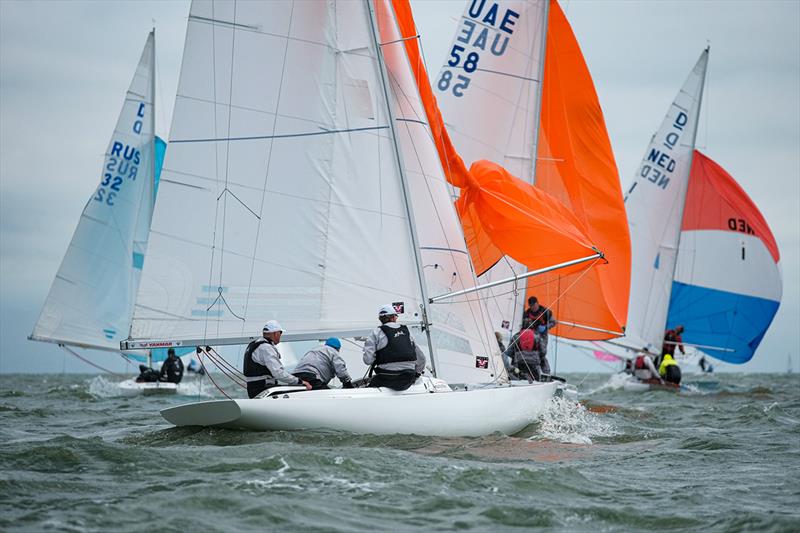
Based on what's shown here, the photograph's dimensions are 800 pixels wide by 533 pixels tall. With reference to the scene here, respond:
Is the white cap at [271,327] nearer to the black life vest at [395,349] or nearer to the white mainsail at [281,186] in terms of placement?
the white mainsail at [281,186]

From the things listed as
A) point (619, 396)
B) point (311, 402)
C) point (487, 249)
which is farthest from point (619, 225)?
point (311, 402)

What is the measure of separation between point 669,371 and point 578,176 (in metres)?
8.99

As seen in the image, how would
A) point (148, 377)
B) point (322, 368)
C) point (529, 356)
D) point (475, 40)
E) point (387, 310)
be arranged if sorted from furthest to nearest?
point (148, 377) → point (475, 40) → point (529, 356) → point (322, 368) → point (387, 310)

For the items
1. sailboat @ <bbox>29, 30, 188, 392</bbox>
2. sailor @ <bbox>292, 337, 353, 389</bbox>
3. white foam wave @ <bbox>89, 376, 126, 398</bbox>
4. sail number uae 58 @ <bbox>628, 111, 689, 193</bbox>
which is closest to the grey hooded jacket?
sailor @ <bbox>292, 337, 353, 389</bbox>

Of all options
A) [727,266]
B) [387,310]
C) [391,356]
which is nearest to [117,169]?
[727,266]

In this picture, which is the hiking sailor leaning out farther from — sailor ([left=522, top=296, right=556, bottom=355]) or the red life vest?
sailor ([left=522, top=296, right=556, bottom=355])

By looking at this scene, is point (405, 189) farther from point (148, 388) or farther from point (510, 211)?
point (148, 388)

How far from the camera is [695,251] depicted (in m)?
30.1

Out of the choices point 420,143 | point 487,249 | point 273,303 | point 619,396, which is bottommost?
point 619,396

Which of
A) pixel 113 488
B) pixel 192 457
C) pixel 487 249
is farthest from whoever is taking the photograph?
pixel 487 249

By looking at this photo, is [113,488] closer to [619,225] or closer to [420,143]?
[420,143]

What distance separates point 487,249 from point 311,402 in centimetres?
633

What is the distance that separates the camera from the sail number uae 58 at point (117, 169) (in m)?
27.1

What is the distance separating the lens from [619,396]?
24078 millimetres
